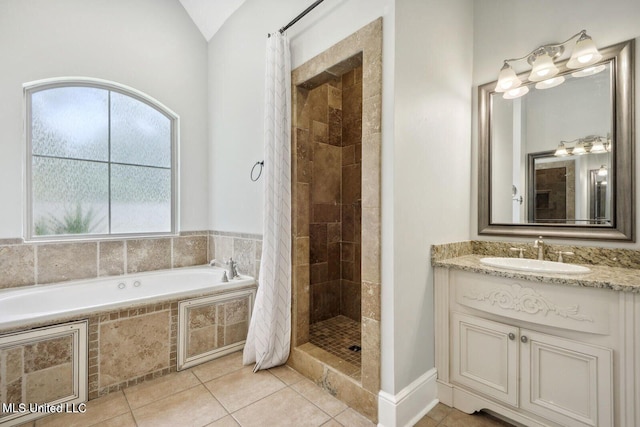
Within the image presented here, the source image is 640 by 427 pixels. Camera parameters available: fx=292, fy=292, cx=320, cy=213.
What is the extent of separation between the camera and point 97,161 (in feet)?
8.80

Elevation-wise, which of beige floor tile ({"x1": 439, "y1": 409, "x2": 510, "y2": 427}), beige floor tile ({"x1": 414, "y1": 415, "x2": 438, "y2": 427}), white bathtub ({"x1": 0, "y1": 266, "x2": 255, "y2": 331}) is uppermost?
white bathtub ({"x1": 0, "y1": 266, "x2": 255, "y2": 331})

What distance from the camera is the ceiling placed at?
2854mm

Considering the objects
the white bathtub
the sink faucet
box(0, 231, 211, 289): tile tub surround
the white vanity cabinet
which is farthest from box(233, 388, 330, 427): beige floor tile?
box(0, 231, 211, 289): tile tub surround

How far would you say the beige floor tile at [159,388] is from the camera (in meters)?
1.83

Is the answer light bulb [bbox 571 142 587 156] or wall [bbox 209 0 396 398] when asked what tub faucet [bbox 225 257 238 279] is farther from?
light bulb [bbox 571 142 587 156]

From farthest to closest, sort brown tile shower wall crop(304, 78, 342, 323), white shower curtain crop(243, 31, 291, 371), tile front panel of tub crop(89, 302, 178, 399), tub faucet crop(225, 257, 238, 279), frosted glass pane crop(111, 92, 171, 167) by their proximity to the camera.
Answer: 1. brown tile shower wall crop(304, 78, 342, 323)
2. frosted glass pane crop(111, 92, 171, 167)
3. tub faucet crop(225, 257, 238, 279)
4. white shower curtain crop(243, 31, 291, 371)
5. tile front panel of tub crop(89, 302, 178, 399)

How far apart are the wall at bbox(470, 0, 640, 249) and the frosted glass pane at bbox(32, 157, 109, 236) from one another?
321cm

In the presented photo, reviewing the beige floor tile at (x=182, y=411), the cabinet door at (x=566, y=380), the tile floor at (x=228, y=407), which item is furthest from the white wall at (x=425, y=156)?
the beige floor tile at (x=182, y=411)

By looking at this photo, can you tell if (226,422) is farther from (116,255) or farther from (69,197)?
(69,197)

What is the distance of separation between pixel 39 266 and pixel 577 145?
12.9 feet

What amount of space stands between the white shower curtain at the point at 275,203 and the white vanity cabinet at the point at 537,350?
1082 mm

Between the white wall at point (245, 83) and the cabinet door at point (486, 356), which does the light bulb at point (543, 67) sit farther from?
the cabinet door at point (486, 356)

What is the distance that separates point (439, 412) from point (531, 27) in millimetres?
2493

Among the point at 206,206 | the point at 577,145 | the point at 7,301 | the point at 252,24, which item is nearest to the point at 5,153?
the point at 7,301
